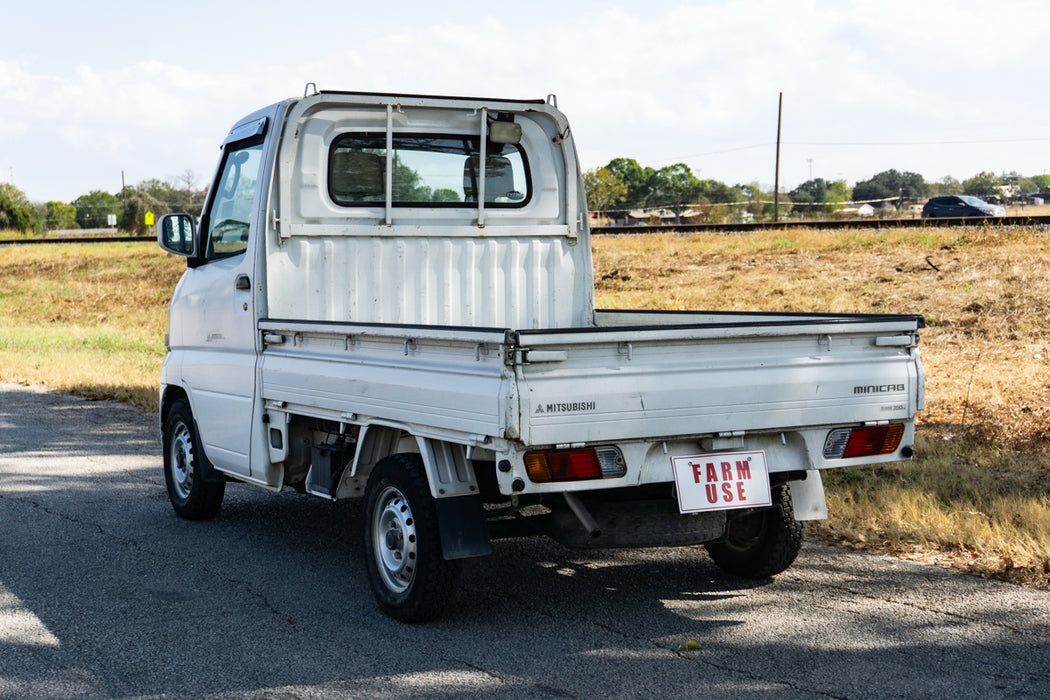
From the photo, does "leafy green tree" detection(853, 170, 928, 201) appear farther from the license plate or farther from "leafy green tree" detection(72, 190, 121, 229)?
the license plate

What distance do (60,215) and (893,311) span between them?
285ft

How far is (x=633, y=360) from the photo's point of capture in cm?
453

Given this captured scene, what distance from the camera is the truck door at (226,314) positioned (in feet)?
21.1

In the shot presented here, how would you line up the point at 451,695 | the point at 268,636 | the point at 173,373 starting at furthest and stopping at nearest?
1. the point at 173,373
2. the point at 268,636
3. the point at 451,695

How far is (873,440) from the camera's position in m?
5.09

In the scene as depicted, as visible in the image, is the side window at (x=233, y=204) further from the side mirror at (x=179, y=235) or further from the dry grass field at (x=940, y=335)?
the dry grass field at (x=940, y=335)

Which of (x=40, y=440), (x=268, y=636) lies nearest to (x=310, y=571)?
(x=268, y=636)

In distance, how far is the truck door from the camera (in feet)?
21.1

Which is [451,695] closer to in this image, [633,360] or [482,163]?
[633,360]

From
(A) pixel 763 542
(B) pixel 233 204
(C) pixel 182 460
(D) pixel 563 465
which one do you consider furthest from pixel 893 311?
(D) pixel 563 465

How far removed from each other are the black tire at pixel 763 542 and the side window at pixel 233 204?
316 cm

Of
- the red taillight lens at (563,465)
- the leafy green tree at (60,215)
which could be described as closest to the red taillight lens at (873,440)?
the red taillight lens at (563,465)

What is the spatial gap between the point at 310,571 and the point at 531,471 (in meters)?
2.11

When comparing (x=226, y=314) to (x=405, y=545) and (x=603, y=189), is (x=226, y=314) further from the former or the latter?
(x=603, y=189)
